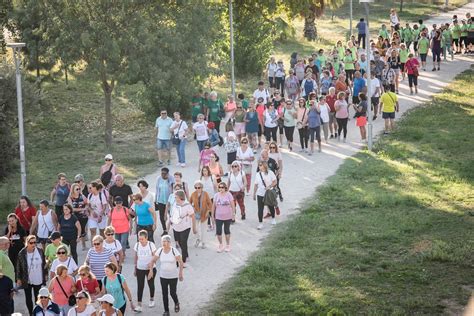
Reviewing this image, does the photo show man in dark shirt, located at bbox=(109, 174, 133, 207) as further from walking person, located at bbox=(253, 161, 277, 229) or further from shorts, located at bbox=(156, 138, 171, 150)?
shorts, located at bbox=(156, 138, 171, 150)

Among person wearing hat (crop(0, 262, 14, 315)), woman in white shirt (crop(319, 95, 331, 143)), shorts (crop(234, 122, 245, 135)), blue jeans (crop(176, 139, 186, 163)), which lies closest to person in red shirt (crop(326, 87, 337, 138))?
woman in white shirt (crop(319, 95, 331, 143))

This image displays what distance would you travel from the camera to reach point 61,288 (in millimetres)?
14398

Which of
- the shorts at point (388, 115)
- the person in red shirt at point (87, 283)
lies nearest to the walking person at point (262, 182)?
the person in red shirt at point (87, 283)

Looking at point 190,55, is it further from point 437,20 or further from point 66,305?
point 437,20

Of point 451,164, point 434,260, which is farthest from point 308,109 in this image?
point 434,260

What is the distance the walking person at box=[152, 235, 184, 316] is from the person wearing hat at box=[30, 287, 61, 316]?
2.23m

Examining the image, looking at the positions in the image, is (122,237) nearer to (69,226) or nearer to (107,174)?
(69,226)

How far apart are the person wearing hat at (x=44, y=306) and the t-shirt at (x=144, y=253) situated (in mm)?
2182

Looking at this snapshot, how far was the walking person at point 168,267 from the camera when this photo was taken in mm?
15336

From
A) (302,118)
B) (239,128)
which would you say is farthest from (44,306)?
(302,118)

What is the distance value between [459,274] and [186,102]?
50.8 feet

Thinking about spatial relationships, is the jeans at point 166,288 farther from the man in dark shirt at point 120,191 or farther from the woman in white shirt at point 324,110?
the woman in white shirt at point 324,110

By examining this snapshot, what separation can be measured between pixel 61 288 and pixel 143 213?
11.8ft

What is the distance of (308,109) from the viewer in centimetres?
2598
